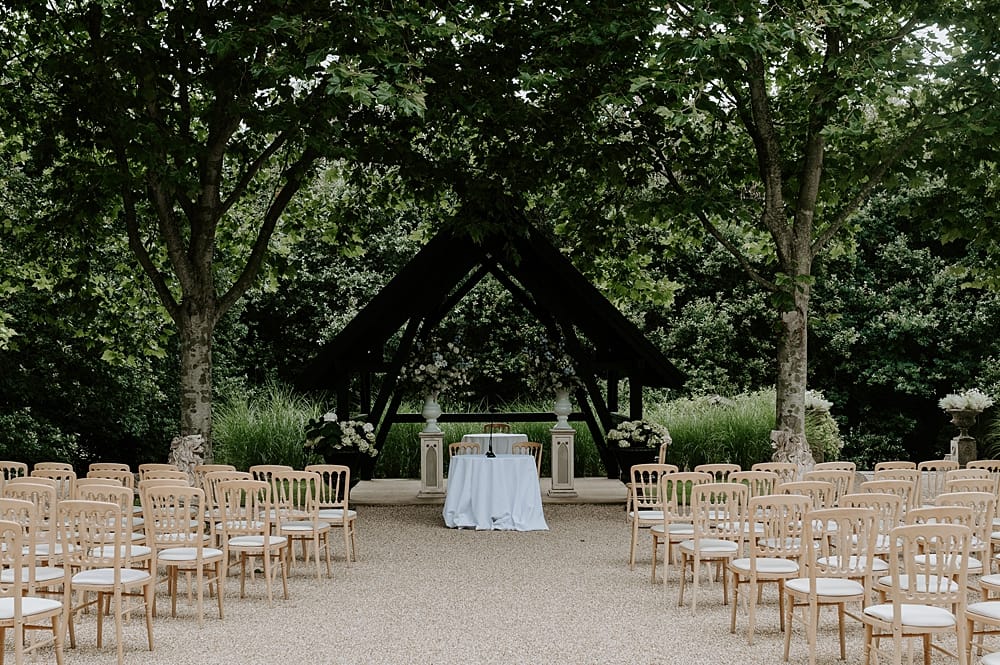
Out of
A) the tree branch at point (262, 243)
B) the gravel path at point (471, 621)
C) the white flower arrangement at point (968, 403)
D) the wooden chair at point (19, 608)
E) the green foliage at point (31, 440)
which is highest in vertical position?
the tree branch at point (262, 243)

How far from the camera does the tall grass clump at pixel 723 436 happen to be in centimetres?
1727

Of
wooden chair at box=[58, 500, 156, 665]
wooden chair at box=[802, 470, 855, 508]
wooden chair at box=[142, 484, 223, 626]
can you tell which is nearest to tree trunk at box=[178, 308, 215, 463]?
wooden chair at box=[142, 484, 223, 626]

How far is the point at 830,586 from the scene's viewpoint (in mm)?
6605

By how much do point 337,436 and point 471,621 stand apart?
6.46 metres

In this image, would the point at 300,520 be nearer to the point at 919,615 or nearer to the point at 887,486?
the point at 887,486

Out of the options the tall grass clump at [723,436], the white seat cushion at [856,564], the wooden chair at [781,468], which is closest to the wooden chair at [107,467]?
the wooden chair at [781,468]

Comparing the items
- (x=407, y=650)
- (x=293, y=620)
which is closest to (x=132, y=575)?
(x=293, y=620)

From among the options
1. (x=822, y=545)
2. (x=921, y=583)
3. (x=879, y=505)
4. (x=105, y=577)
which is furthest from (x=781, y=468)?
(x=105, y=577)

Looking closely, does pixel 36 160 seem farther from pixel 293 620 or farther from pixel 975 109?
pixel 975 109

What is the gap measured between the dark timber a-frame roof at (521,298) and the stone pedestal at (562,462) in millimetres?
590

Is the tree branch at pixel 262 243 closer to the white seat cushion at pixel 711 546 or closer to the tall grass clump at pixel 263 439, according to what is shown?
the tall grass clump at pixel 263 439

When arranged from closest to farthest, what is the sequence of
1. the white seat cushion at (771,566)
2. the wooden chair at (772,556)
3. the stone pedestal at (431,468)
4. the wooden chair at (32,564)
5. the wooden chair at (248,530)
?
the wooden chair at (32,564) < the wooden chair at (772,556) < the white seat cushion at (771,566) < the wooden chair at (248,530) < the stone pedestal at (431,468)

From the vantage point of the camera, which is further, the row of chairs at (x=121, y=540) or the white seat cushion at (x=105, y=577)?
the white seat cushion at (x=105, y=577)

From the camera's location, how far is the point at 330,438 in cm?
1393
